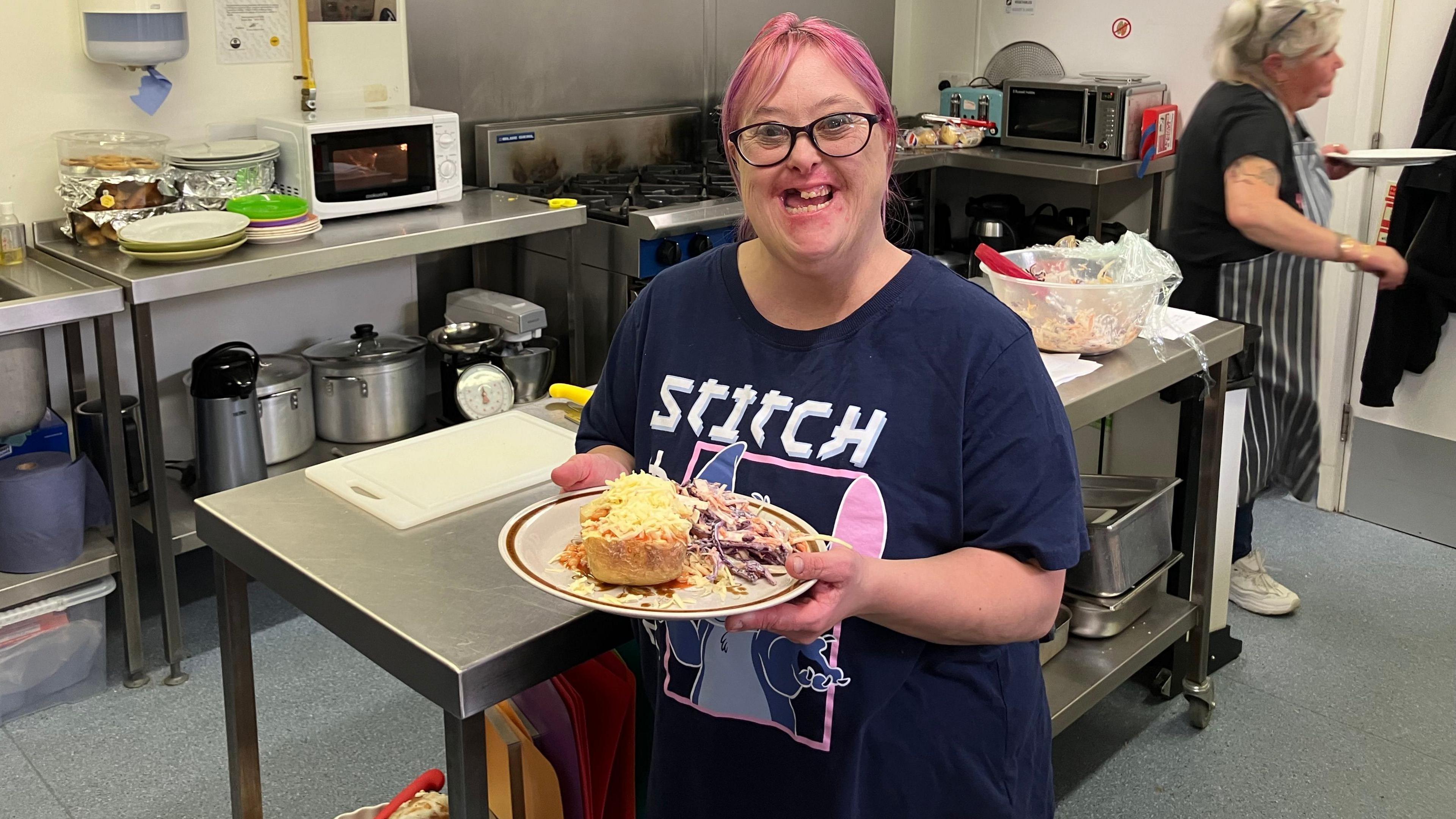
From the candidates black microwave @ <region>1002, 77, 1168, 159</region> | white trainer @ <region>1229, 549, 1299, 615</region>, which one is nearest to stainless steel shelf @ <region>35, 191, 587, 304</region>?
black microwave @ <region>1002, 77, 1168, 159</region>

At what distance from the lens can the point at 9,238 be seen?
2693 millimetres

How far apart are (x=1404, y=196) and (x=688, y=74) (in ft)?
7.48

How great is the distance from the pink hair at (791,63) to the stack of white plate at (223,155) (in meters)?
1.92

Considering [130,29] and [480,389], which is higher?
[130,29]

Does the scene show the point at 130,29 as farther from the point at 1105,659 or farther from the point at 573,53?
the point at 1105,659

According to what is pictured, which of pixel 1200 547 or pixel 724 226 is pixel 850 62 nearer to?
pixel 1200 547

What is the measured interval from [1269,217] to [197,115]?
8.32ft

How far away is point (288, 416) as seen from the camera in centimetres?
301

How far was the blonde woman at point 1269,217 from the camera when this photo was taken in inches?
103

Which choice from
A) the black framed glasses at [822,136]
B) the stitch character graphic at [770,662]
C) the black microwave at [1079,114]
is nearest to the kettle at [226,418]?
the stitch character graphic at [770,662]

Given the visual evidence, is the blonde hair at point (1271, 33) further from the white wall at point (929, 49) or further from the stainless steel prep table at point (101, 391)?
the stainless steel prep table at point (101, 391)

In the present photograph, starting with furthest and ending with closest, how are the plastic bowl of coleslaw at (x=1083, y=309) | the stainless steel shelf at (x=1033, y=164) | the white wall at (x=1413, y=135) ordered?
1. the stainless steel shelf at (x=1033, y=164)
2. the white wall at (x=1413, y=135)
3. the plastic bowl of coleslaw at (x=1083, y=309)

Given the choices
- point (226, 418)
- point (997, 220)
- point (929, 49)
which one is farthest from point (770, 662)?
point (929, 49)

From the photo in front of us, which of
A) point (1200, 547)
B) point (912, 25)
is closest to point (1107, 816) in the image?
point (1200, 547)
